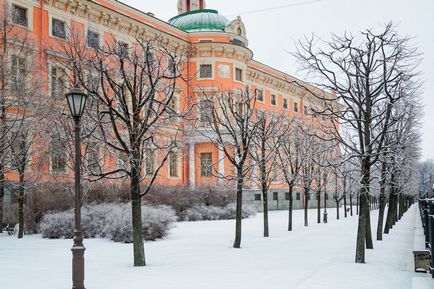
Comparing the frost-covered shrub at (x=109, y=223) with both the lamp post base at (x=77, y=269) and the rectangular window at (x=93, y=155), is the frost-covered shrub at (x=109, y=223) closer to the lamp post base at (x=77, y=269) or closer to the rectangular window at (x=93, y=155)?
the rectangular window at (x=93, y=155)

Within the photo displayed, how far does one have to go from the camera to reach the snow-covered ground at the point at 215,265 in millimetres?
11156

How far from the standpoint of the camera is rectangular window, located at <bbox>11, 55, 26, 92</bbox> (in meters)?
22.1

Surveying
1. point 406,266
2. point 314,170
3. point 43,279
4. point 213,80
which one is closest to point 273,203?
point 213,80

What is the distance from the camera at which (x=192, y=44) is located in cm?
4819

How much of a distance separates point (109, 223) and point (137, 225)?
8.44m

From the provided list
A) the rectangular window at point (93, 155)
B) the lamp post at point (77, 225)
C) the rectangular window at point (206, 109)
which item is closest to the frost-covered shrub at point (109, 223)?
the rectangular window at point (93, 155)

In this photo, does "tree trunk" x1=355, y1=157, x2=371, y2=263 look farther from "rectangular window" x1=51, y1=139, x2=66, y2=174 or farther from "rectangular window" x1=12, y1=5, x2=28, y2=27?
"rectangular window" x1=12, y1=5, x2=28, y2=27

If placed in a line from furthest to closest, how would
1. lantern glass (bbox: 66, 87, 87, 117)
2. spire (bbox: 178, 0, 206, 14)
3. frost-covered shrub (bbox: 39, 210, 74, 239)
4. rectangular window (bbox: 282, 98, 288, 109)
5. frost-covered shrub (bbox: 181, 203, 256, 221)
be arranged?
rectangular window (bbox: 282, 98, 288, 109), spire (bbox: 178, 0, 206, 14), frost-covered shrub (bbox: 181, 203, 256, 221), frost-covered shrub (bbox: 39, 210, 74, 239), lantern glass (bbox: 66, 87, 87, 117)

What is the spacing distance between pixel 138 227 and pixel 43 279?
9.79ft

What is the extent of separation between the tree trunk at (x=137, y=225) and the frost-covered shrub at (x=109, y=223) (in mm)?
7145

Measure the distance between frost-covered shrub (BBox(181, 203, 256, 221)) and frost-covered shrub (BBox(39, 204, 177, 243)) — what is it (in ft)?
37.3

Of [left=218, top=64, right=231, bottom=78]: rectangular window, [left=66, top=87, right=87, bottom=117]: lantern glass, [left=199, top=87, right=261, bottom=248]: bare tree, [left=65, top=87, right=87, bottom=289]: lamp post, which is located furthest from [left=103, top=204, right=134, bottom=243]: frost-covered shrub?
[left=218, top=64, right=231, bottom=78]: rectangular window

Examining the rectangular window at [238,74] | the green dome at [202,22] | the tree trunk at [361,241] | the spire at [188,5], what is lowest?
the tree trunk at [361,241]

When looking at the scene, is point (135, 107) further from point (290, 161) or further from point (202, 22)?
point (202, 22)
